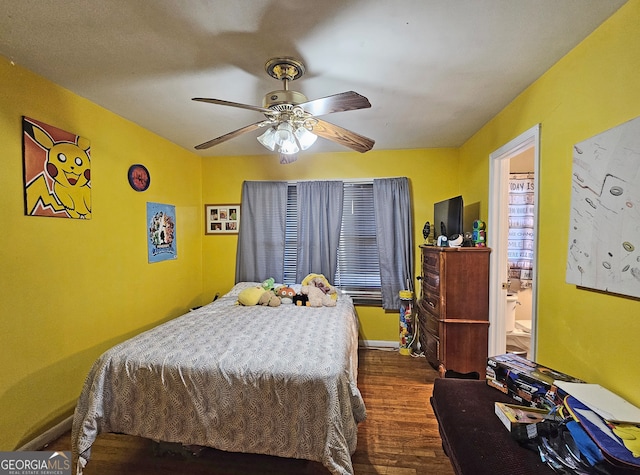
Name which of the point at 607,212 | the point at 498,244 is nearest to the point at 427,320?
the point at 498,244

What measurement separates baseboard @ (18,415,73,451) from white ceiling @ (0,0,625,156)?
2382 mm

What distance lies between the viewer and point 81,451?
1.48m

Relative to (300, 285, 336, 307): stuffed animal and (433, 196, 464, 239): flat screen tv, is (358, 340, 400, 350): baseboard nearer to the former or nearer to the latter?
(300, 285, 336, 307): stuffed animal

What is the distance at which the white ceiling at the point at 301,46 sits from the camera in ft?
4.14

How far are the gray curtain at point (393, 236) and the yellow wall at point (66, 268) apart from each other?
2.53m

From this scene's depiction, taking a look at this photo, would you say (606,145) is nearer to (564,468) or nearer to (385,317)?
(564,468)

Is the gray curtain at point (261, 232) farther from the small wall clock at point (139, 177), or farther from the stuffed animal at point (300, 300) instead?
the small wall clock at point (139, 177)

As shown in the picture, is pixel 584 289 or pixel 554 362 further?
pixel 554 362

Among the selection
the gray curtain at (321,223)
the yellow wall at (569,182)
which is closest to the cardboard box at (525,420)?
the yellow wall at (569,182)

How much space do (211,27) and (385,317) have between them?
129 inches

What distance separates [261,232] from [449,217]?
225cm

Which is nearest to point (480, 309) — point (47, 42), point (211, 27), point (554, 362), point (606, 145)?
point (554, 362)

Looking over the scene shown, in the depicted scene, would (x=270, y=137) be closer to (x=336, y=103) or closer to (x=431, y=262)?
(x=336, y=103)

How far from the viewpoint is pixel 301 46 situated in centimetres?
152
